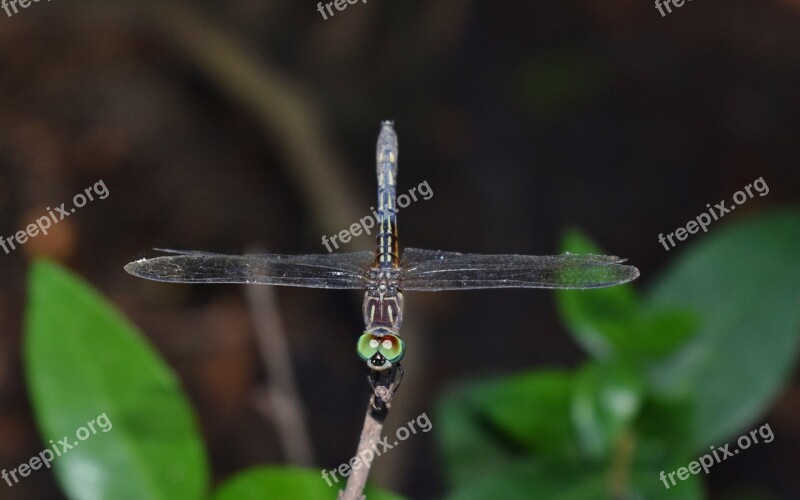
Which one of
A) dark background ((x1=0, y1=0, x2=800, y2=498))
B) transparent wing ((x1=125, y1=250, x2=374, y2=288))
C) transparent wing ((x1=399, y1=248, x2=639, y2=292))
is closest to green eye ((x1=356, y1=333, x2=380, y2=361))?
transparent wing ((x1=399, y1=248, x2=639, y2=292))

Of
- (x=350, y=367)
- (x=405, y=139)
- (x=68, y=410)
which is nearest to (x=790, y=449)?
(x=350, y=367)

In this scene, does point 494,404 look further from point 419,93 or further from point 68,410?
point 419,93

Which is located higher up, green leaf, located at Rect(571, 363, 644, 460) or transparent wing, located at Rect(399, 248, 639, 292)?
transparent wing, located at Rect(399, 248, 639, 292)

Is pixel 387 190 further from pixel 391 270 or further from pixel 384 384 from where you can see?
pixel 384 384

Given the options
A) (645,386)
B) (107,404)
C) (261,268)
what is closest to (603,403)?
(645,386)

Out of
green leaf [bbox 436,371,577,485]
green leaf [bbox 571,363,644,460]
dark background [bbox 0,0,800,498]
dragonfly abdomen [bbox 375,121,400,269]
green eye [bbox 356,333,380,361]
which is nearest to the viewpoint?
green eye [bbox 356,333,380,361]

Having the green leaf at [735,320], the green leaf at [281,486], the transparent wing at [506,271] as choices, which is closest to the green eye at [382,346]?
the green leaf at [281,486]

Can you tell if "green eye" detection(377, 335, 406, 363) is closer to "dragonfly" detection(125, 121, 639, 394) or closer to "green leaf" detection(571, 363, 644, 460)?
"dragonfly" detection(125, 121, 639, 394)
